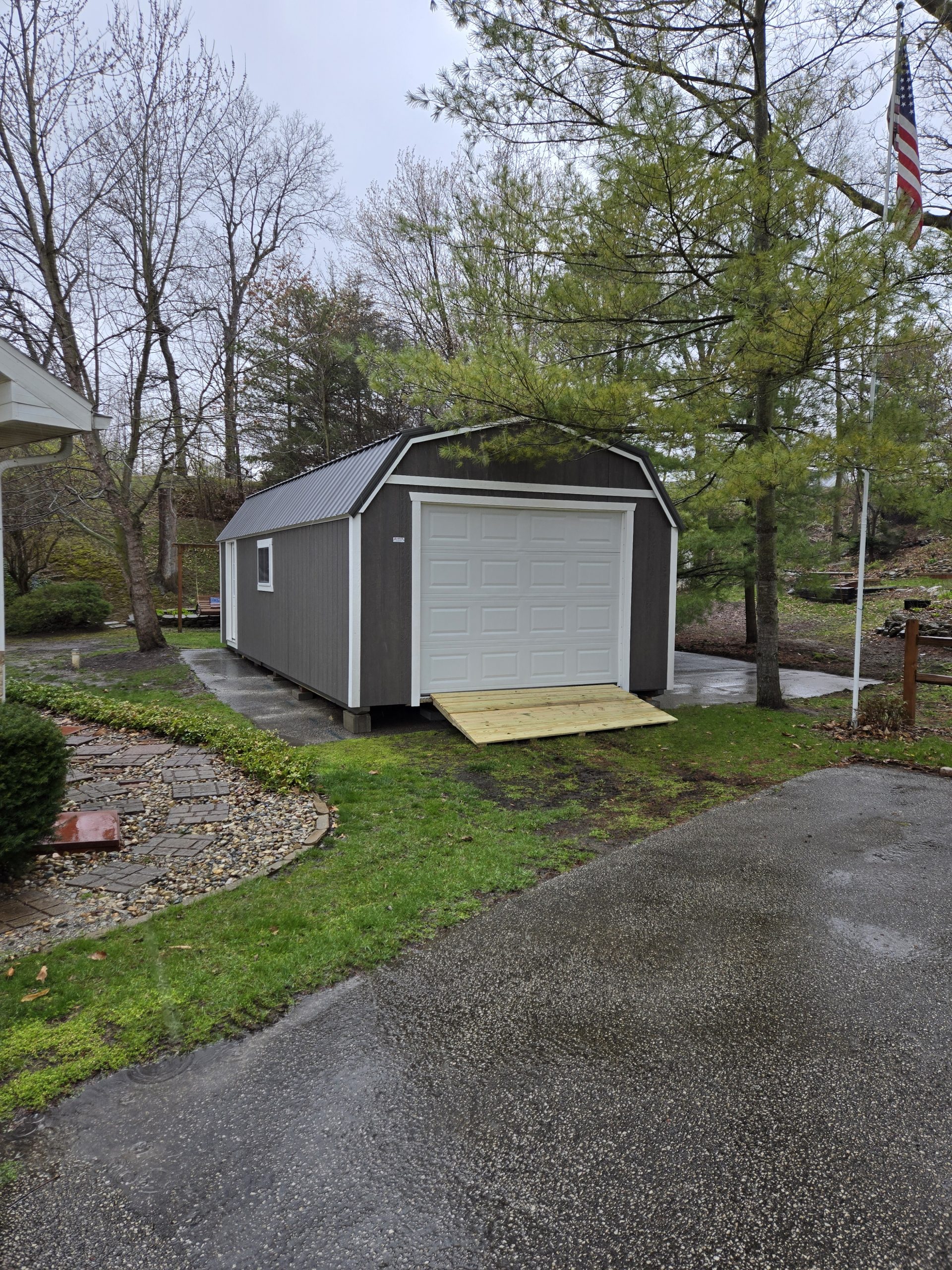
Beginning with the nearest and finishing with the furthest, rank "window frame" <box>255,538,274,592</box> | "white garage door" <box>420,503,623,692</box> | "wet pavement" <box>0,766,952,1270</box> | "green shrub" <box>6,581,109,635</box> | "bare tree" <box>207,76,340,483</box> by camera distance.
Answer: "wet pavement" <box>0,766,952,1270</box> < "white garage door" <box>420,503,623,692</box> < "window frame" <box>255,538,274,592</box> < "green shrub" <box>6,581,109,635</box> < "bare tree" <box>207,76,340,483</box>

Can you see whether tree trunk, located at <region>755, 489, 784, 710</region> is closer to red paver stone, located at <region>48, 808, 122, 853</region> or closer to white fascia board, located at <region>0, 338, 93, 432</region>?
white fascia board, located at <region>0, 338, 93, 432</region>

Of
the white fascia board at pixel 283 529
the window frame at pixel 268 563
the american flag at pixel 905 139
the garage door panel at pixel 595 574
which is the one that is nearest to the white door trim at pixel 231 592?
the white fascia board at pixel 283 529

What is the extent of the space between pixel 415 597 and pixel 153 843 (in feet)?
12.5

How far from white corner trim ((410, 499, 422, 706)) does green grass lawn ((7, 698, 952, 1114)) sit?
0.61 m

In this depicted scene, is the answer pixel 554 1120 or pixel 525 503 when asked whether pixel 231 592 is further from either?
pixel 554 1120

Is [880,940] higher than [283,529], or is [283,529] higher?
[283,529]

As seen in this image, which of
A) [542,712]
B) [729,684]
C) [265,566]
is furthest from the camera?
[265,566]

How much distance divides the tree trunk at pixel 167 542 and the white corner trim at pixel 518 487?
14.4 metres

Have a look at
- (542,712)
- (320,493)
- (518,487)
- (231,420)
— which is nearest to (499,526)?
(518,487)

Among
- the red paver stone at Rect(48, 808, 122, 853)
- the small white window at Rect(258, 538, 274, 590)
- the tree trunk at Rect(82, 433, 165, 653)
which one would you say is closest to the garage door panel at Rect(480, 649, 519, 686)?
the small white window at Rect(258, 538, 274, 590)

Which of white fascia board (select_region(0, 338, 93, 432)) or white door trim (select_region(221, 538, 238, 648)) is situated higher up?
white fascia board (select_region(0, 338, 93, 432))

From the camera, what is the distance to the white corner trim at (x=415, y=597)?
7.54 m

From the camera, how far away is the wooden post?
7.29 m

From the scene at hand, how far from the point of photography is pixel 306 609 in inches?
346
